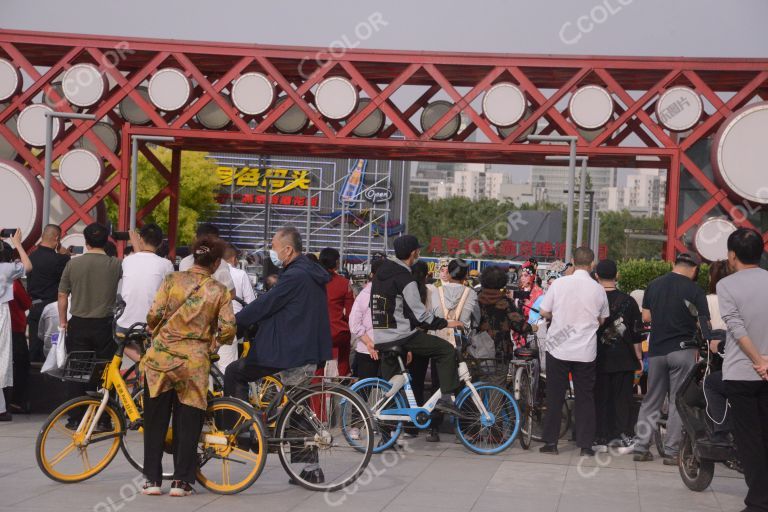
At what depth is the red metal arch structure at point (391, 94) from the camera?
2308 cm

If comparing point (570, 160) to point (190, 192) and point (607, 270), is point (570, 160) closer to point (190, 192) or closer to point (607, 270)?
point (607, 270)

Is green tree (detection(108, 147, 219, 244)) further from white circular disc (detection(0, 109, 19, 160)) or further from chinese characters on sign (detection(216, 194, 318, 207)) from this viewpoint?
white circular disc (detection(0, 109, 19, 160))

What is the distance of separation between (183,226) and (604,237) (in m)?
77.7

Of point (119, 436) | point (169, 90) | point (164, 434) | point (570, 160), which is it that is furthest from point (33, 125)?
point (164, 434)

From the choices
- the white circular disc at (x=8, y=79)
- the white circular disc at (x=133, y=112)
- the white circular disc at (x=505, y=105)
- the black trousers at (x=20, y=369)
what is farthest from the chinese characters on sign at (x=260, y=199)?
the black trousers at (x=20, y=369)

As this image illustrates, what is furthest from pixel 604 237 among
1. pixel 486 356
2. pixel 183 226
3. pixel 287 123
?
pixel 486 356

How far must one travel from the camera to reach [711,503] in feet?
27.3

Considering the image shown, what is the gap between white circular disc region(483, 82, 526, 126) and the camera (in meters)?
23.0

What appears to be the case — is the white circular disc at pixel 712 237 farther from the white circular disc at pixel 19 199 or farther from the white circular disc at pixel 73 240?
the white circular disc at pixel 19 199

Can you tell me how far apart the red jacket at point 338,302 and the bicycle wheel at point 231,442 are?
365cm

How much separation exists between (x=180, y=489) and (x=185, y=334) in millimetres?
1077

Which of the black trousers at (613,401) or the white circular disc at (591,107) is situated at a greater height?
the white circular disc at (591,107)

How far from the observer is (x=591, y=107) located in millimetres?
22734

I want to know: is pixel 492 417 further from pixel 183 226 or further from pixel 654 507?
pixel 183 226
